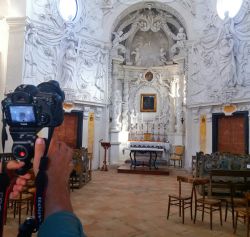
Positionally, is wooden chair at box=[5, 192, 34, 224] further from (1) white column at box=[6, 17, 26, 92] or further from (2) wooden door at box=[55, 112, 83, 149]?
(2) wooden door at box=[55, 112, 83, 149]

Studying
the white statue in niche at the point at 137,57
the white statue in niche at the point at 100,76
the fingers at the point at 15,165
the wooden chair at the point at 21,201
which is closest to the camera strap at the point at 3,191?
the fingers at the point at 15,165

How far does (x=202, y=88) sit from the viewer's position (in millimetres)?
12672

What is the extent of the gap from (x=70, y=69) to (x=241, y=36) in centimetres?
699

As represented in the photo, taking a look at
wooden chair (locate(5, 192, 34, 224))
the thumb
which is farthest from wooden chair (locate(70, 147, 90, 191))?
A: the thumb

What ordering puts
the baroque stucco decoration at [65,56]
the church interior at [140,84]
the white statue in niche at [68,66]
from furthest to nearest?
the white statue in niche at [68,66] → the baroque stucco decoration at [65,56] → the church interior at [140,84]

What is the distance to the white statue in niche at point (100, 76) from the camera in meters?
13.3

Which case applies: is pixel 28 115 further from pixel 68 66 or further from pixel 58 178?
pixel 68 66

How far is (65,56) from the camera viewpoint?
12.1 meters

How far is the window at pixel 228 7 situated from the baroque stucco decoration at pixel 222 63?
46cm

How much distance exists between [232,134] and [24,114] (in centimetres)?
1154

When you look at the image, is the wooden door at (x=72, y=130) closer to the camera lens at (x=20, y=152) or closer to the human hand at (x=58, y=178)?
the camera lens at (x=20, y=152)

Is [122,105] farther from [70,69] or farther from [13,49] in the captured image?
[13,49]

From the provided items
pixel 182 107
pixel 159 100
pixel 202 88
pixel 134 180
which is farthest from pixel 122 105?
pixel 134 180

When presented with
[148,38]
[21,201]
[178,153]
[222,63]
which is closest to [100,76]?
[148,38]
